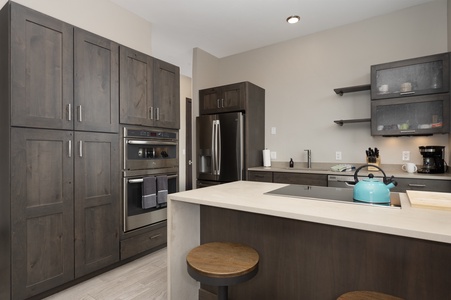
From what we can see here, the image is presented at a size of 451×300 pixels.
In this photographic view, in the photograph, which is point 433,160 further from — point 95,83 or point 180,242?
point 95,83

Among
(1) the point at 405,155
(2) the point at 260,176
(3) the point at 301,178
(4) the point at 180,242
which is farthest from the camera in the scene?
(2) the point at 260,176

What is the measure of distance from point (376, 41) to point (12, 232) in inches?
169

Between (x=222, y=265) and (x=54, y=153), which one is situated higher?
(x=54, y=153)

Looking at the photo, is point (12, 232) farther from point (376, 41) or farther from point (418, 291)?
point (376, 41)

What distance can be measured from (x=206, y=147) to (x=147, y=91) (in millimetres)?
1416

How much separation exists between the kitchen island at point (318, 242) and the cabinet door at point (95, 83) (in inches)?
50.1

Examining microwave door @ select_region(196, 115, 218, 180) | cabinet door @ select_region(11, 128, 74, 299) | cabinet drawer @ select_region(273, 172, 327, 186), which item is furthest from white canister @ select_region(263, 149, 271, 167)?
cabinet door @ select_region(11, 128, 74, 299)

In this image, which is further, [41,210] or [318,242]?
[41,210]

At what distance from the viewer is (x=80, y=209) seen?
2.15 metres

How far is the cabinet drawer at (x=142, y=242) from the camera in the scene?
250cm

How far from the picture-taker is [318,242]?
53.2 inches

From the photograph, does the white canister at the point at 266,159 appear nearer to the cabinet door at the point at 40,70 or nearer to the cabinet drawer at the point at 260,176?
the cabinet drawer at the point at 260,176

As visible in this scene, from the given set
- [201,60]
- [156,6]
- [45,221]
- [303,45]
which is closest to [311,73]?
[303,45]

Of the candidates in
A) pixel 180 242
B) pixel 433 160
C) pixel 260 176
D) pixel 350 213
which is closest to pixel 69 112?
pixel 180 242
